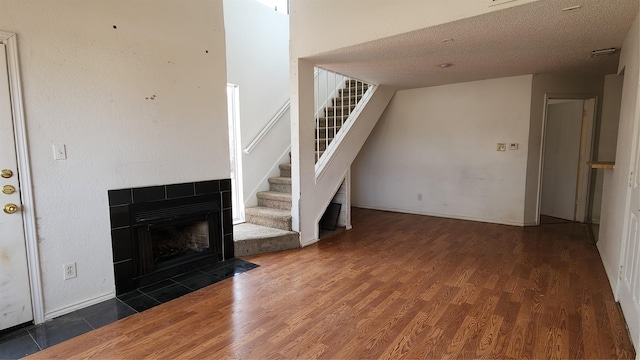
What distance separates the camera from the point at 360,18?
9.89 ft

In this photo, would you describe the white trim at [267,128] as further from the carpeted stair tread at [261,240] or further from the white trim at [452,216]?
the white trim at [452,216]

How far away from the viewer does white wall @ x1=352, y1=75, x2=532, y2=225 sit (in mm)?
4656

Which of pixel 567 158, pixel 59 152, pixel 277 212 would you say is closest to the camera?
pixel 59 152

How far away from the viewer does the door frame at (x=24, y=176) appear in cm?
205

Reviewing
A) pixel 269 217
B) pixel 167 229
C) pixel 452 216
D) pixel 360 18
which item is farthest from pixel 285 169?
pixel 452 216

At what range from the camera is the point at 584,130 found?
4.75m

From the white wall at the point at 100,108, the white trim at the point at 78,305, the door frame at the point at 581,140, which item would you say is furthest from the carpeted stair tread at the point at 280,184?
the door frame at the point at 581,140

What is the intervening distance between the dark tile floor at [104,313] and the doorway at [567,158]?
4.73 metres

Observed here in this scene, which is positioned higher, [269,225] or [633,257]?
[633,257]

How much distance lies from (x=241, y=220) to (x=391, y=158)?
292cm

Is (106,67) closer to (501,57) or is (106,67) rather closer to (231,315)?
(231,315)

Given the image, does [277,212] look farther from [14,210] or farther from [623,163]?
[623,163]

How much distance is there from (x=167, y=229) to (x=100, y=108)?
128cm

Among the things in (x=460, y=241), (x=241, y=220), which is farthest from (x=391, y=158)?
(x=241, y=220)
